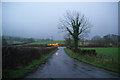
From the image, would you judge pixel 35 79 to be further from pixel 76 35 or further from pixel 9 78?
pixel 76 35

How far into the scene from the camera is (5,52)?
1055 cm

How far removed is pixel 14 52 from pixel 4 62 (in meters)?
2.14

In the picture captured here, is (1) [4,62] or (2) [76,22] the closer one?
(1) [4,62]

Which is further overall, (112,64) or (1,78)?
(112,64)

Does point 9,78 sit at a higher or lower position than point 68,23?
lower

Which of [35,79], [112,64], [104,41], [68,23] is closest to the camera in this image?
[35,79]

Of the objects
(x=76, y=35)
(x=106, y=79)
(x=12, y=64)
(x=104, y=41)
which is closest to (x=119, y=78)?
(x=106, y=79)

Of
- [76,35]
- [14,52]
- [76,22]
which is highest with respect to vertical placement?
[76,22]

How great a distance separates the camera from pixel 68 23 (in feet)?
99.2

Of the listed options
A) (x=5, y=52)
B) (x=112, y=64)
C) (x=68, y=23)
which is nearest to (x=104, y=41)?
(x=68, y=23)

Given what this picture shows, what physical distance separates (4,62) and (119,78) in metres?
9.97

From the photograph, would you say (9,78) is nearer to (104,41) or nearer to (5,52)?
(5,52)

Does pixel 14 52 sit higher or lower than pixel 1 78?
higher

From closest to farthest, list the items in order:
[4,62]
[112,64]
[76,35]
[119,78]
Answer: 1. [119,78]
2. [4,62]
3. [112,64]
4. [76,35]
